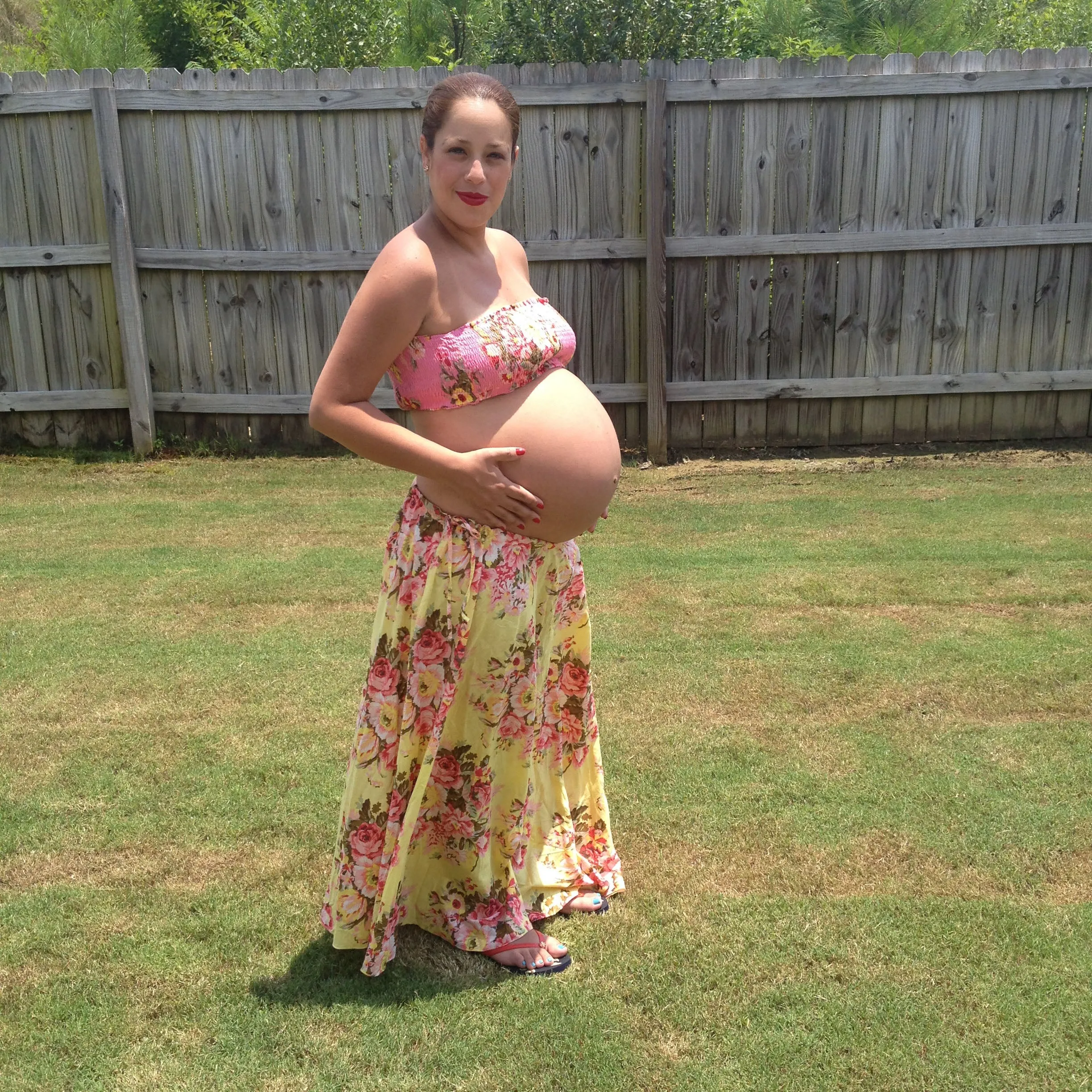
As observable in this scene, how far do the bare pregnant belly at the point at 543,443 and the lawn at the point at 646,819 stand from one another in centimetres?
106

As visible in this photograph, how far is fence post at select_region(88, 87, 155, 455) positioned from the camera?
7.28 meters

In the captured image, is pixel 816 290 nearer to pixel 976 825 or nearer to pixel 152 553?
pixel 152 553

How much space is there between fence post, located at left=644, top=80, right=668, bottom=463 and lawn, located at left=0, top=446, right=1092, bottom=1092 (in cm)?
145

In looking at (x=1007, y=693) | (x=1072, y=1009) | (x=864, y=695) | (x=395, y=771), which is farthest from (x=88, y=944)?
(x=1007, y=693)

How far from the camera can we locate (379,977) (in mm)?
2637

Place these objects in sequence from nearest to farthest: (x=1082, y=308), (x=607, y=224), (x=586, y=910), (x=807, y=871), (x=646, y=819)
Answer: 1. (x=586, y=910)
2. (x=807, y=871)
3. (x=646, y=819)
4. (x=607, y=224)
5. (x=1082, y=308)

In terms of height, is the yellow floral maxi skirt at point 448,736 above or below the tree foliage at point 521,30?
below

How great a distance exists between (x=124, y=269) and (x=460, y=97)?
5.72 metres

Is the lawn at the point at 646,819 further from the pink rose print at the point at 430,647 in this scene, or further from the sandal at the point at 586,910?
the pink rose print at the point at 430,647

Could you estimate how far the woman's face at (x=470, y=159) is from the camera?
239cm

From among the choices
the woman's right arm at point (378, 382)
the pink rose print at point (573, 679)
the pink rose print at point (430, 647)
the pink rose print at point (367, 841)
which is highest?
the woman's right arm at point (378, 382)

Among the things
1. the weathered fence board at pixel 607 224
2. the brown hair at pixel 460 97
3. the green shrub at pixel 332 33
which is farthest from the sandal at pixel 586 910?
the green shrub at pixel 332 33

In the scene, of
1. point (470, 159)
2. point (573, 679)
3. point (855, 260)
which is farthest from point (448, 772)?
point (855, 260)

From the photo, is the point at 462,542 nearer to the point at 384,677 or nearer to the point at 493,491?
the point at 493,491
